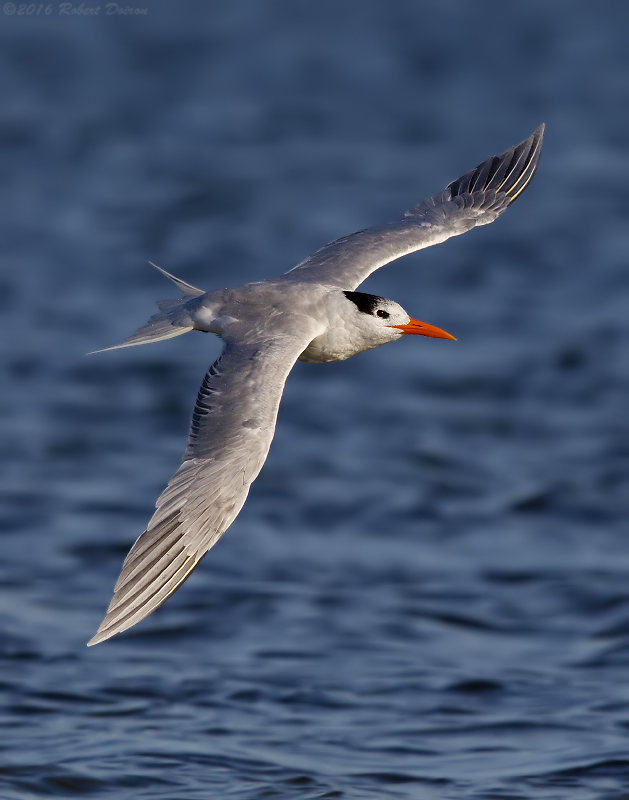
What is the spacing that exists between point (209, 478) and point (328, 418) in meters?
9.68

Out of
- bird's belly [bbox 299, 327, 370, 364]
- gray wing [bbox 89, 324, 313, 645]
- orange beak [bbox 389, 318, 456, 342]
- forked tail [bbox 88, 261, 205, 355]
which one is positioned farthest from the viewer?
orange beak [bbox 389, 318, 456, 342]

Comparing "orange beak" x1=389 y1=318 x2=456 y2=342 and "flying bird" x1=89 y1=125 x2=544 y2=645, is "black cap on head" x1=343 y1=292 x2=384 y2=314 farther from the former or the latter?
"orange beak" x1=389 y1=318 x2=456 y2=342

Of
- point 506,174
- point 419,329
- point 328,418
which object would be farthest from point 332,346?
point 328,418

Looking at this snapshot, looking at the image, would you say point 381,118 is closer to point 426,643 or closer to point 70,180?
point 70,180

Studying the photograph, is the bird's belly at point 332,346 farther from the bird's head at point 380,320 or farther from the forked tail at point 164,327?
the forked tail at point 164,327

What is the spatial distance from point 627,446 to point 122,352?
686cm

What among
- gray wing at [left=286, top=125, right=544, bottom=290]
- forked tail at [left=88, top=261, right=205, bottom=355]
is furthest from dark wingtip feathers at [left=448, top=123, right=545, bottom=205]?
forked tail at [left=88, top=261, right=205, bottom=355]

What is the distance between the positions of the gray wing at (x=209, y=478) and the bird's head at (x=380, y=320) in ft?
2.57

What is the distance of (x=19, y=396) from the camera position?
16578 mm

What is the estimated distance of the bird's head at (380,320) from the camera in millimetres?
7797

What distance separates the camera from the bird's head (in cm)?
780

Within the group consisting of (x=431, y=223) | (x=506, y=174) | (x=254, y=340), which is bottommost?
(x=254, y=340)

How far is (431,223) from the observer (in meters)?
9.09

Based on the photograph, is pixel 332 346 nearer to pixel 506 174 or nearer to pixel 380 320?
pixel 380 320
